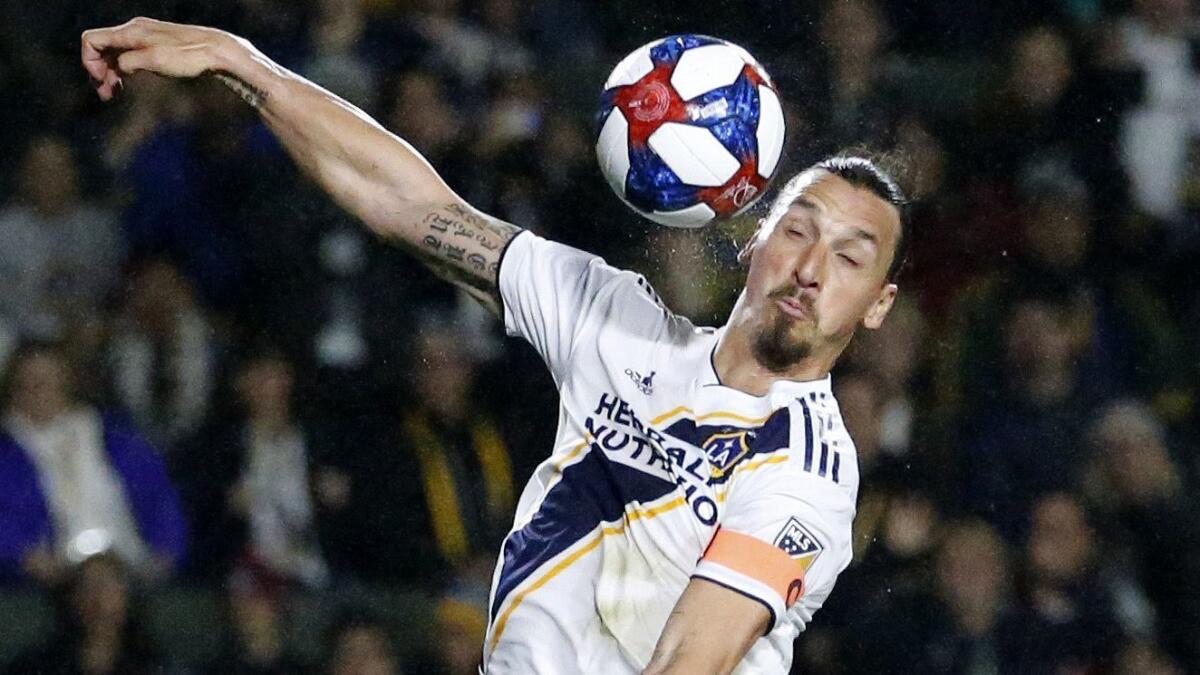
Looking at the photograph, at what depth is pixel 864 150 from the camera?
19.8 feet

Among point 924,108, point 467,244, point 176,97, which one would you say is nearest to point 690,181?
point 467,244

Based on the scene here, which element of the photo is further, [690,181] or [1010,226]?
[1010,226]

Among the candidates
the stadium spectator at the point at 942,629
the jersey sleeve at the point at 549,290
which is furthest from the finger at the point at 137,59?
the stadium spectator at the point at 942,629

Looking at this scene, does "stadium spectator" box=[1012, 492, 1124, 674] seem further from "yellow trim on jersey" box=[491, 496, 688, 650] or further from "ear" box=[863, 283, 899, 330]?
"yellow trim on jersey" box=[491, 496, 688, 650]

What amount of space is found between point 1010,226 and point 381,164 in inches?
121

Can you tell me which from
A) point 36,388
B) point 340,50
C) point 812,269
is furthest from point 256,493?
point 812,269

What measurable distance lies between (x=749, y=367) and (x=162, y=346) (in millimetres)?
3374

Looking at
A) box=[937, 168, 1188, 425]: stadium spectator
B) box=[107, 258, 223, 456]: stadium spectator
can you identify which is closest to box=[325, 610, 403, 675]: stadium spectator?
box=[107, 258, 223, 456]: stadium spectator

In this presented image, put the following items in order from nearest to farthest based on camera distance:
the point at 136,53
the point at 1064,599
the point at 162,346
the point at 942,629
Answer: the point at 136,53 → the point at 942,629 → the point at 1064,599 → the point at 162,346

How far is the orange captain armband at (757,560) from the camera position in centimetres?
317

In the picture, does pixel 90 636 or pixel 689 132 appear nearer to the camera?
pixel 689 132

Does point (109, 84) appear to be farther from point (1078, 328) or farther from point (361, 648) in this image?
point (1078, 328)

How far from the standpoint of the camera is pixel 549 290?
363cm

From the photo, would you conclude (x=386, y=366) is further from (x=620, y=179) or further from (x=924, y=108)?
(x=620, y=179)
